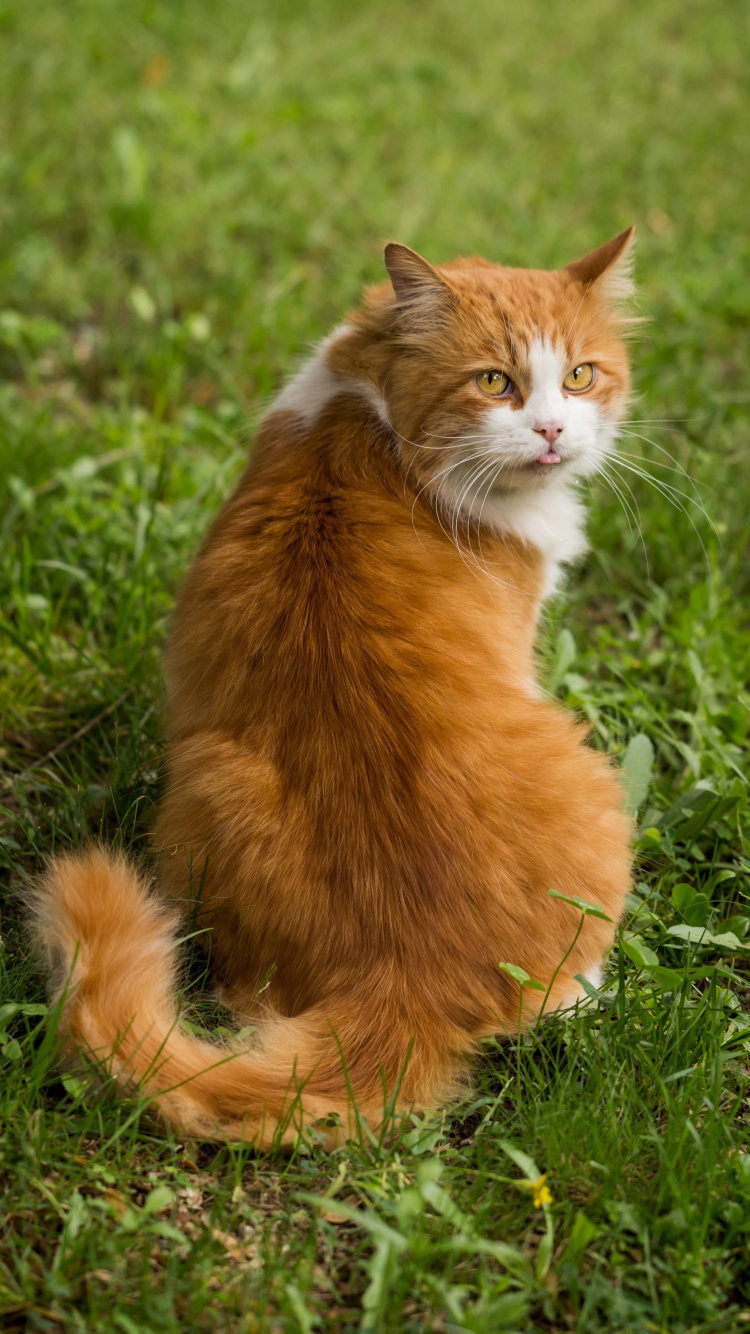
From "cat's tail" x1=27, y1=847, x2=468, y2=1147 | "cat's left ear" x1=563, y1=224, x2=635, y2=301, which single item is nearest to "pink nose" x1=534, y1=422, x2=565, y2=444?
"cat's left ear" x1=563, y1=224, x2=635, y2=301

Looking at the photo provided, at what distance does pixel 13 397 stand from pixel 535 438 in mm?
2390

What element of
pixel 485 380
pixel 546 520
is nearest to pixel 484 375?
pixel 485 380

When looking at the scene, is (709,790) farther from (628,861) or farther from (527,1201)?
(527,1201)

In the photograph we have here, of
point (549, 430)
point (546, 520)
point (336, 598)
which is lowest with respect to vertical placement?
point (336, 598)

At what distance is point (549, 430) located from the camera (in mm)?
2193

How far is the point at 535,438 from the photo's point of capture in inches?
86.3

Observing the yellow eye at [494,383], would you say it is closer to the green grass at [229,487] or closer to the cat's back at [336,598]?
the cat's back at [336,598]

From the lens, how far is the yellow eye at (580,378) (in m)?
2.29

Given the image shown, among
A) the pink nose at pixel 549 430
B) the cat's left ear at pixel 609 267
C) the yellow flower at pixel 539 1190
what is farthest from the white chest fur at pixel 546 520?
the yellow flower at pixel 539 1190

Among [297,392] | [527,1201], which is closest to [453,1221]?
[527,1201]

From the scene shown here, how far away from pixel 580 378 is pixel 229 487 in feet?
4.63

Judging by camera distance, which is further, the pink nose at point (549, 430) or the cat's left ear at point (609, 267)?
the cat's left ear at point (609, 267)

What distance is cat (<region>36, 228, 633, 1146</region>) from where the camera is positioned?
70.2 inches

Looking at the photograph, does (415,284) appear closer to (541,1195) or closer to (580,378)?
(580,378)
